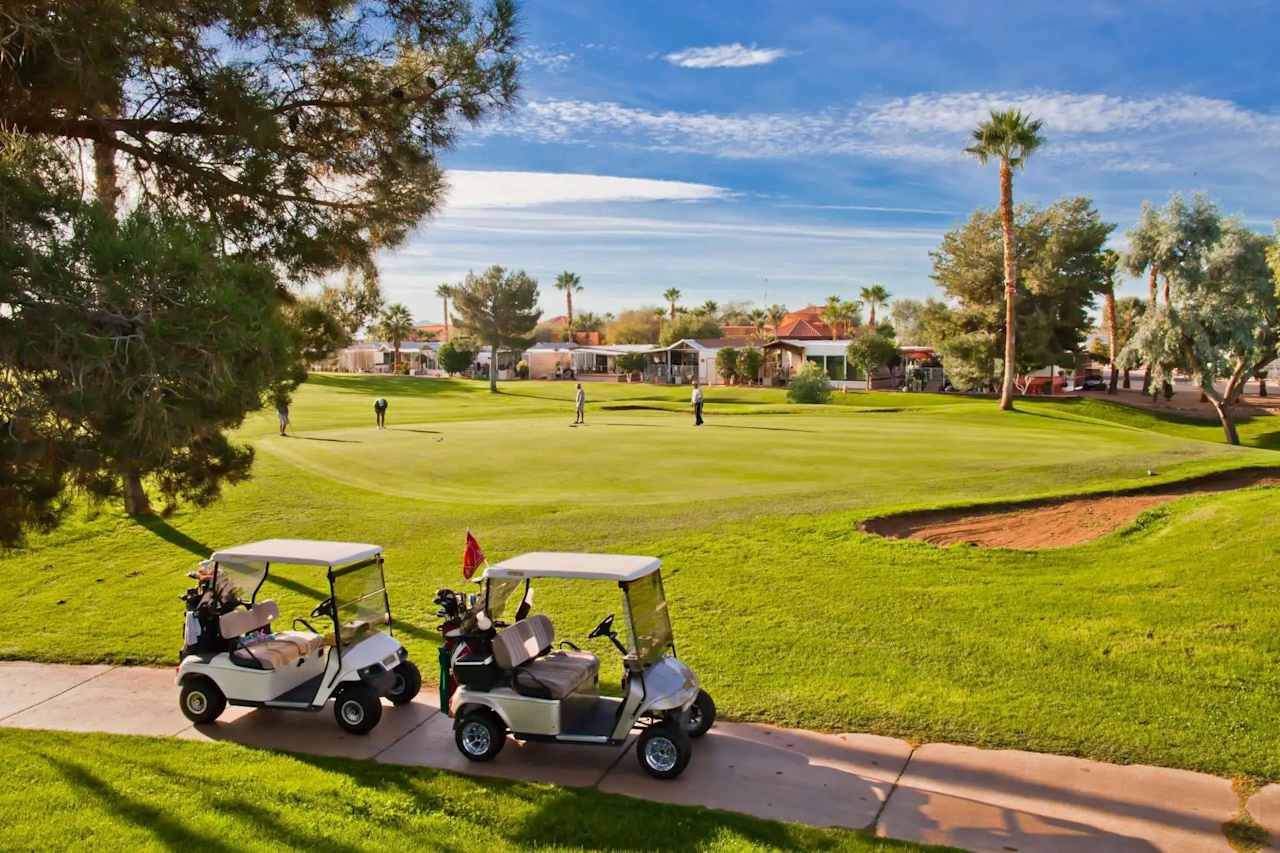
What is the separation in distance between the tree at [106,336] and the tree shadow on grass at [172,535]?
29.8ft

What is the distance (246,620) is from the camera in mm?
9734

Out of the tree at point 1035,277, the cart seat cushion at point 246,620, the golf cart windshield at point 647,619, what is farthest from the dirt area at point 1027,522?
the tree at point 1035,277

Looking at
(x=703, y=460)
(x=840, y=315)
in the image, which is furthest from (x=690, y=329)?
(x=703, y=460)

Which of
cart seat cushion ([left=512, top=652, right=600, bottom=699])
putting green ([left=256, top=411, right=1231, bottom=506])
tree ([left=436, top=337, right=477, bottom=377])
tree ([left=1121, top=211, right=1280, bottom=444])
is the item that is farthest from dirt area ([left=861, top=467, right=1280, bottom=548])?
tree ([left=436, top=337, right=477, bottom=377])

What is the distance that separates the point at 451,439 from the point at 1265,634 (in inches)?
894

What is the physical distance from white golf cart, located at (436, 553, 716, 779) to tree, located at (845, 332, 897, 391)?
5894 cm

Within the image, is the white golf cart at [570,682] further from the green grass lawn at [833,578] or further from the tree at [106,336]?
the tree at [106,336]

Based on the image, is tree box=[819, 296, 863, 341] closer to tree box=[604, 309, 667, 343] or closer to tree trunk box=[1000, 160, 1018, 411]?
tree box=[604, 309, 667, 343]

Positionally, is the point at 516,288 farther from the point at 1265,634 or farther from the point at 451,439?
the point at 1265,634

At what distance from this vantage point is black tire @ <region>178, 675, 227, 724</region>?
29.9ft

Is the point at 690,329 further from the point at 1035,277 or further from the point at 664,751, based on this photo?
the point at 664,751

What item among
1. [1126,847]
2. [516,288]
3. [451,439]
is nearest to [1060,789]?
[1126,847]

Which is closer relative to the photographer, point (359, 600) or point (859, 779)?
point (859, 779)

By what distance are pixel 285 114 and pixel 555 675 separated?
249 inches
